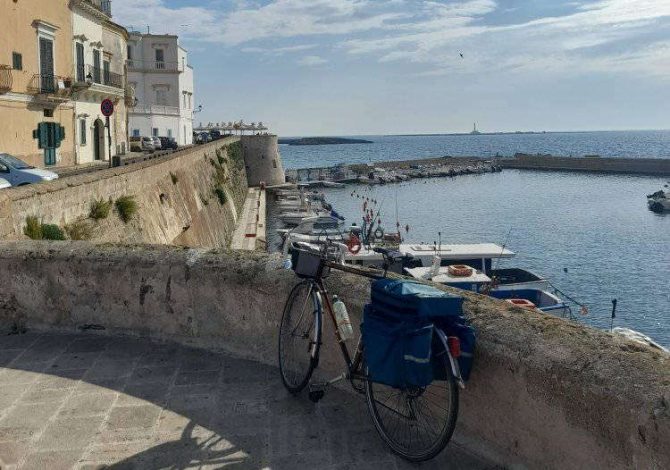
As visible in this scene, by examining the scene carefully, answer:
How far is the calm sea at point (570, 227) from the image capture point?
101 ft

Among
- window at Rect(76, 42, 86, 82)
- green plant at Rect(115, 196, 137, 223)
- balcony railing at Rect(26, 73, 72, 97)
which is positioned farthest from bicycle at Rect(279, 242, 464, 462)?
window at Rect(76, 42, 86, 82)

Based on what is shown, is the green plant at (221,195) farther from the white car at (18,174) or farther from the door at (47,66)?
the white car at (18,174)

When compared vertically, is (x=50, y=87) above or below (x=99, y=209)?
above

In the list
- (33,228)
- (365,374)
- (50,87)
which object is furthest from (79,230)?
(50,87)

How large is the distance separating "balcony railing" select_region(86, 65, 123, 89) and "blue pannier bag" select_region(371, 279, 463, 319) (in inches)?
1146

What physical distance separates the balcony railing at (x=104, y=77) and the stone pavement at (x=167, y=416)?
27.4m

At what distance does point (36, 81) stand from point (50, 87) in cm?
70

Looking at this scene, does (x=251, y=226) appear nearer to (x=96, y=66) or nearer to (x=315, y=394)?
(x=96, y=66)

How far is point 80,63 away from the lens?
28953 millimetres

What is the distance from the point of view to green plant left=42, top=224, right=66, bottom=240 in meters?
9.71

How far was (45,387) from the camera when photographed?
14.2 feet

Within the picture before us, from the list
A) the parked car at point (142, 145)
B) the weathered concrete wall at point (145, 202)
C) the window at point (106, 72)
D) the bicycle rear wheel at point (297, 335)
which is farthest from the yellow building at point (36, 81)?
the bicycle rear wheel at point (297, 335)

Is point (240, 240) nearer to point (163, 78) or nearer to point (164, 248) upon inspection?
point (164, 248)

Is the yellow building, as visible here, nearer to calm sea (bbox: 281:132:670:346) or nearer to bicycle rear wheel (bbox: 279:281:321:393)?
bicycle rear wheel (bbox: 279:281:321:393)
